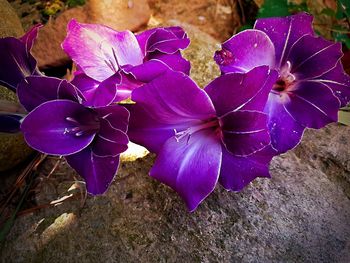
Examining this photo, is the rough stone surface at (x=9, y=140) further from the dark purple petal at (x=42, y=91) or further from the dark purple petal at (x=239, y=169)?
the dark purple petal at (x=239, y=169)

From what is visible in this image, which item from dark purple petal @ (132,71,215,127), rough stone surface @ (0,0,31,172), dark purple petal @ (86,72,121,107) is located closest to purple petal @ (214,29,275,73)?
dark purple petal @ (132,71,215,127)

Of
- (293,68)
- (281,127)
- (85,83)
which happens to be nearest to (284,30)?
(293,68)

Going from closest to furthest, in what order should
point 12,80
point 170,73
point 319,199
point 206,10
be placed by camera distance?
point 170,73 < point 12,80 < point 319,199 < point 206,10

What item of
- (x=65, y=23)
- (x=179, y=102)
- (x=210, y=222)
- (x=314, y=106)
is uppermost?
(x=179, y=102)

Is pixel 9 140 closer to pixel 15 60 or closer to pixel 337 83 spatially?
pixel 15 60

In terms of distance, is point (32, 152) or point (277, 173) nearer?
point (277, 173)

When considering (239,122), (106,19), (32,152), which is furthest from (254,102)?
(106,19)

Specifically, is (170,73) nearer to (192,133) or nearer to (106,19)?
(192,133)
